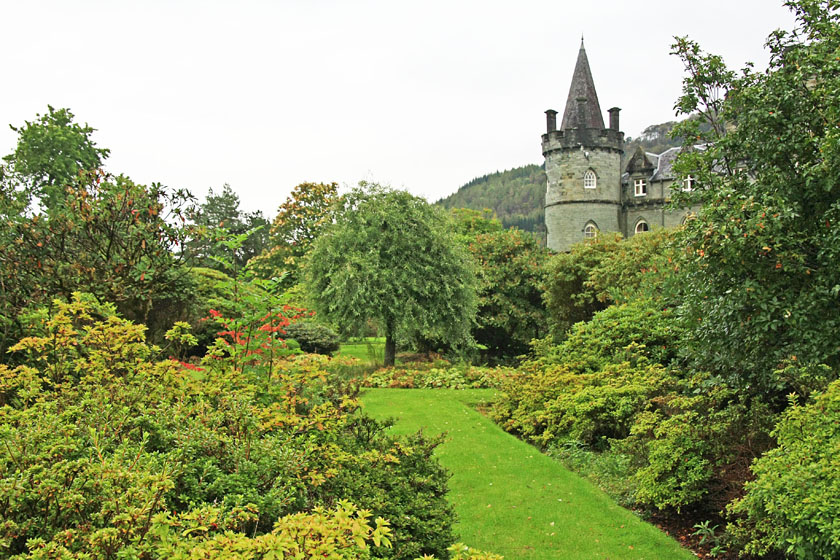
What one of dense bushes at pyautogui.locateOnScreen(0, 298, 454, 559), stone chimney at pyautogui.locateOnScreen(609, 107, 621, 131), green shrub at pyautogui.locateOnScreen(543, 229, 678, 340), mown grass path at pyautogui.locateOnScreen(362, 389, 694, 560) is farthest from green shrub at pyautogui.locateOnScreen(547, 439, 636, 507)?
stone chimney at pyautogui.locateOnScreen(609, 107, 621, 131)

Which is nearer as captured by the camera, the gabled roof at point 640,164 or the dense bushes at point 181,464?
the dense bushes at point 181,464

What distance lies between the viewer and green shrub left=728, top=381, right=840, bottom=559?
407 centimetres

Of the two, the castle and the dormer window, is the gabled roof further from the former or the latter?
the dormer window

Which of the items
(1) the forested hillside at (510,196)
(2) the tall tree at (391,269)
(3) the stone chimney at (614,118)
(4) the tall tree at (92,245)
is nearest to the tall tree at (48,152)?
(2) the tall tree at (391,269)

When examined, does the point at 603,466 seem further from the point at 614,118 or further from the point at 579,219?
the point at 614,118

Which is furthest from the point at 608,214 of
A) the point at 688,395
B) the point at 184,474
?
the point at 184,474

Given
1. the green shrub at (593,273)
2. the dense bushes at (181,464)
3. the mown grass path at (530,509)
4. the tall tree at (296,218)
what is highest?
the tall tree at (296,218)

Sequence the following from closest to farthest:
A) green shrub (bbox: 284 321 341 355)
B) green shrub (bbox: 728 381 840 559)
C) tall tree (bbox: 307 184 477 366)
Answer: green shrub (bbox: 728 381 840 559), tall tree (bbox: 307 184 477 366), green shrub (bbox: 284 321 341 355)

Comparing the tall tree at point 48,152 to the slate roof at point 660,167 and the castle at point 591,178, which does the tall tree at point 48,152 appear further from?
the slate roof at point 660,167

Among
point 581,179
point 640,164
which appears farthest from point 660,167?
point 581,179

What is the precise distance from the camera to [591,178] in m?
40.9

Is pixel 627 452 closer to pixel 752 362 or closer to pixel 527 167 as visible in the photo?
pixel 752 362

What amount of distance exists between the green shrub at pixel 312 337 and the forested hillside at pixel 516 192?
7055 cm

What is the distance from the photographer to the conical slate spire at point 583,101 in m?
40.3
